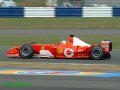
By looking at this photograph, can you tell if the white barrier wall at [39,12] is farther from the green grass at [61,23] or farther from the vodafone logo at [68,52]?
the vodafone logo at [68,52]

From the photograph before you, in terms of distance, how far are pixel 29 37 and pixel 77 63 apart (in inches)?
281

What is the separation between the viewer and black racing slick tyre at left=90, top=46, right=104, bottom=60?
35.7 ft

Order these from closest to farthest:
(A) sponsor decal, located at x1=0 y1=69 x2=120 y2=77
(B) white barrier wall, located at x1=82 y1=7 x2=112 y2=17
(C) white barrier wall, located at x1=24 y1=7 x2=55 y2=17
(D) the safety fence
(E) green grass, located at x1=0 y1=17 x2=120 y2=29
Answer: (A) sponsor decal, located at x1=0 y1=69 x2=120 y2=77
(E) green grass, located at x1=0 y1=17 x2=120 y2=29
(B) white barrier wall, located at x1=82 y1=7 x2=112 y2=17
(D) the safety fence
(C) white barrier wall, located at x1=24 y1=7 x2=55 y2=17

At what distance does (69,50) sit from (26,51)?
111cm

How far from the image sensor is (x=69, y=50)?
36.8 ft

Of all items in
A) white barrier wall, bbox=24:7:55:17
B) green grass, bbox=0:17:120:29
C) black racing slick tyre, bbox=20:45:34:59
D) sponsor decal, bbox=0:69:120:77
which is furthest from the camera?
white barrier wall, bbox=24:7:55:17

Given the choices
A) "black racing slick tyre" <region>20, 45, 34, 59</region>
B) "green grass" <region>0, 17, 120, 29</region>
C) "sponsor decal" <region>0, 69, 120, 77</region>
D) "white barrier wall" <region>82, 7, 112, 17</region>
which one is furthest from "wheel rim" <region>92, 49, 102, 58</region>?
"white barrier wall" <region>82, 7, 112, 17</region>

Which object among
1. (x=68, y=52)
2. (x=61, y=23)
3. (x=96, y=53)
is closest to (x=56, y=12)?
(x=61, y=23)

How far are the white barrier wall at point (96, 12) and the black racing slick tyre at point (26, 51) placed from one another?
11664 millimetres

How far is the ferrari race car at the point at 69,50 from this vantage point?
36.0 ft

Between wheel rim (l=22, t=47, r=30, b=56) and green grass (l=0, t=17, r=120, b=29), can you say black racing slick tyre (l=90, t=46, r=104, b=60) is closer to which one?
wheel rim (l=22, t=47, r=30, b=56)

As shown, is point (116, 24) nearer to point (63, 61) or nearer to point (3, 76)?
point (63, 61)

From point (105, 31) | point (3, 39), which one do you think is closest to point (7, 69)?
point (3, 39)

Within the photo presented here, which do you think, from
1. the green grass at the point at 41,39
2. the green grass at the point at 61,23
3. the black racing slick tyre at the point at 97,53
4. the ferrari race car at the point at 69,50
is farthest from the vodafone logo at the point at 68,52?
the green grass at the point at 61,23
